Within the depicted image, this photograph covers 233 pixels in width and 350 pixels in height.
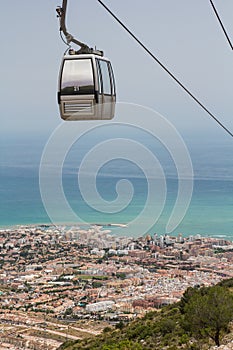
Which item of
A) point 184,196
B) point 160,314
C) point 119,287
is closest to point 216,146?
point 119,287

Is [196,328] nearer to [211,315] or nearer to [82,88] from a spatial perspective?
[211,315]

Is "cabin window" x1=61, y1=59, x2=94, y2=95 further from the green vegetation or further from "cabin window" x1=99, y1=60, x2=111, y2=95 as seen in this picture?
the green vegetation

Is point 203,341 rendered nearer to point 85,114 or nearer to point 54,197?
point 54,197

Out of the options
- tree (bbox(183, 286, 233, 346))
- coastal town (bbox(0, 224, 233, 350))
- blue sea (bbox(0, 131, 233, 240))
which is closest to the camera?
tree (bbox(183, 286, 233, 346))

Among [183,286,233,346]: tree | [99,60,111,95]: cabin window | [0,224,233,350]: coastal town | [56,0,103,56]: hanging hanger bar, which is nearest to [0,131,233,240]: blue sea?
[0,224,233,350]: coastal town

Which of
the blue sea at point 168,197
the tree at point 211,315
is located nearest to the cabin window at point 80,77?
the tree at point 211,315

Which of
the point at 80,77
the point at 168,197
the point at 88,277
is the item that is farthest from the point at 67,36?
the point at 168,197

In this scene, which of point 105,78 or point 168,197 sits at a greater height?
point 105,78
